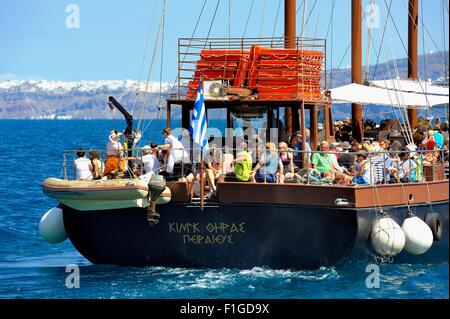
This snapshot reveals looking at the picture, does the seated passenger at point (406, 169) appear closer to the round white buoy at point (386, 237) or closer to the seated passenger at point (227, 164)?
the round white buoy at point (386, 237)

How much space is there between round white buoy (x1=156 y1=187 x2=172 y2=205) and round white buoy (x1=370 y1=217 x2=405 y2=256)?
407cm

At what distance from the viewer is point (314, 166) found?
2453 centimetres

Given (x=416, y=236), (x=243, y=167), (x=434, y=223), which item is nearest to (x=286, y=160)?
(x=243, y=167)

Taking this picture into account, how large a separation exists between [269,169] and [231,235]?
1.52 m

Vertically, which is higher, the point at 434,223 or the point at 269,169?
the point at 269,169

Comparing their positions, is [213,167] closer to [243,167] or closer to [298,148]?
[243,167]

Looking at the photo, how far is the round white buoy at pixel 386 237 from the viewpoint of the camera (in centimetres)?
2320

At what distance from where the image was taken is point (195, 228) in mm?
24094

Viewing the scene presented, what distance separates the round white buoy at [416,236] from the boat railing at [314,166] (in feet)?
3.34

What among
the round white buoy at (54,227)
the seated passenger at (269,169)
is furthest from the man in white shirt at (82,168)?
the seated passenger at (269,169)

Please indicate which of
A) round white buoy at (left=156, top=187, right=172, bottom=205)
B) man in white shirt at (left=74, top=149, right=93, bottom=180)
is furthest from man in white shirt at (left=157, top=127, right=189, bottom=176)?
man in white shirt at (left=74, top=149, right=93, bottom=180)

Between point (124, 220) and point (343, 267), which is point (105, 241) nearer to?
point (124, 220)

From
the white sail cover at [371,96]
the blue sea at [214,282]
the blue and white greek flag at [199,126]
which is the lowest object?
the blue sea at [214,282]

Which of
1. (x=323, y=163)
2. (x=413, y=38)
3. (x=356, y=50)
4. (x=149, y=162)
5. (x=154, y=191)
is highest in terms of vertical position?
(x=413, y=38)
